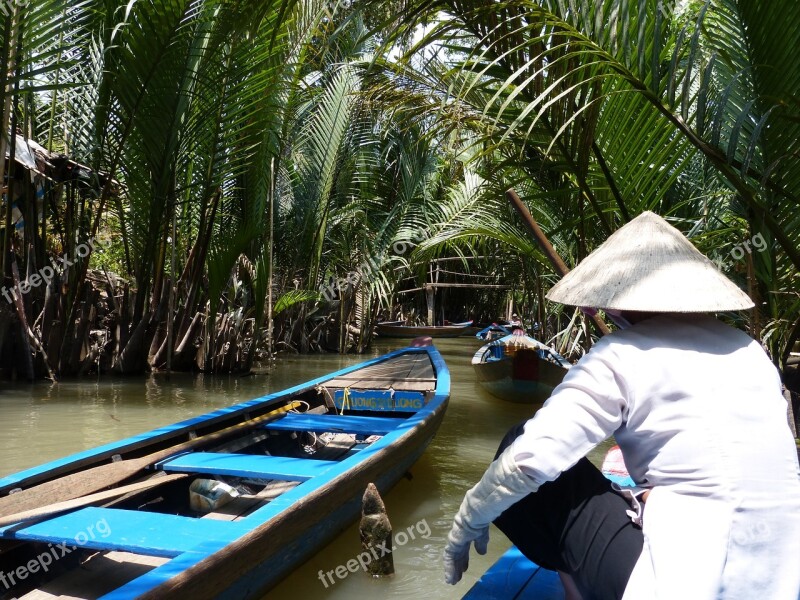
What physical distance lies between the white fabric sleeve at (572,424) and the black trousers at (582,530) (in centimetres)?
24

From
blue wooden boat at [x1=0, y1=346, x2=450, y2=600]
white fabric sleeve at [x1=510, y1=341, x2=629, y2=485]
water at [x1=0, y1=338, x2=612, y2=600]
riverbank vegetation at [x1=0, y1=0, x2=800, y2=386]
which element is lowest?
water at [x1=0, y1=338, x2=612, y2=600]

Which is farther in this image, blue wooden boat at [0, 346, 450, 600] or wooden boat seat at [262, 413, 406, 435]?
wooden boat seat at [262, 413, 406, 435]

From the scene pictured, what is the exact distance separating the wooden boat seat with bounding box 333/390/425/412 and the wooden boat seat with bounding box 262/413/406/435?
0.82 metres

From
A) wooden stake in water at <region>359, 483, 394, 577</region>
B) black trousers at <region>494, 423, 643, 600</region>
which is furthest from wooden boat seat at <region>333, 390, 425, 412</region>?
black trousers at <region>494, 423, 643, 600</region>

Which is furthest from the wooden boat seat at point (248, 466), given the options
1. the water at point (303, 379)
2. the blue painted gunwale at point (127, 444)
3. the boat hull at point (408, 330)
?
the boat hull at point (408, 330)

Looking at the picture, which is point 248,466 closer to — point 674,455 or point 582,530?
point 582,530

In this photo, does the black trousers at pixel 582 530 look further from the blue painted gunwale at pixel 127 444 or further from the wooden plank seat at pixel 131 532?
the blue painted gunwale at pixel 127 444

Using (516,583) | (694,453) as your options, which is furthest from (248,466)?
(694,453)

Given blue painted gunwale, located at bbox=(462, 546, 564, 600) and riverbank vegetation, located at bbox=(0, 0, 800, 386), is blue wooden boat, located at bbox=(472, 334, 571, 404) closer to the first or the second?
riverbank vegetation, located at bbox=(0, 0, 800, 386)

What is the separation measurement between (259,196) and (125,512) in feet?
23.0

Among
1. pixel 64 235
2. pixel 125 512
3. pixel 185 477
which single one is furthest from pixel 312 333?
pixel 125 512

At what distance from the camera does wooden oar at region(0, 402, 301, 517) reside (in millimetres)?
2893

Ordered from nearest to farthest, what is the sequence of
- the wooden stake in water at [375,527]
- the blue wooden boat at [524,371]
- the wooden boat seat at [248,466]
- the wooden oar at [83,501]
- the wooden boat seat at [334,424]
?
1. the wooden oar at [83,501]
2. the wooden stake in water at [375,527]
3. the wooden boat seat at [248,466]
4. the wooden boat seat at [334,424]
5. the blue wooden boat at [524,371]

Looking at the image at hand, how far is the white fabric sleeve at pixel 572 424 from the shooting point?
1.38 metres
